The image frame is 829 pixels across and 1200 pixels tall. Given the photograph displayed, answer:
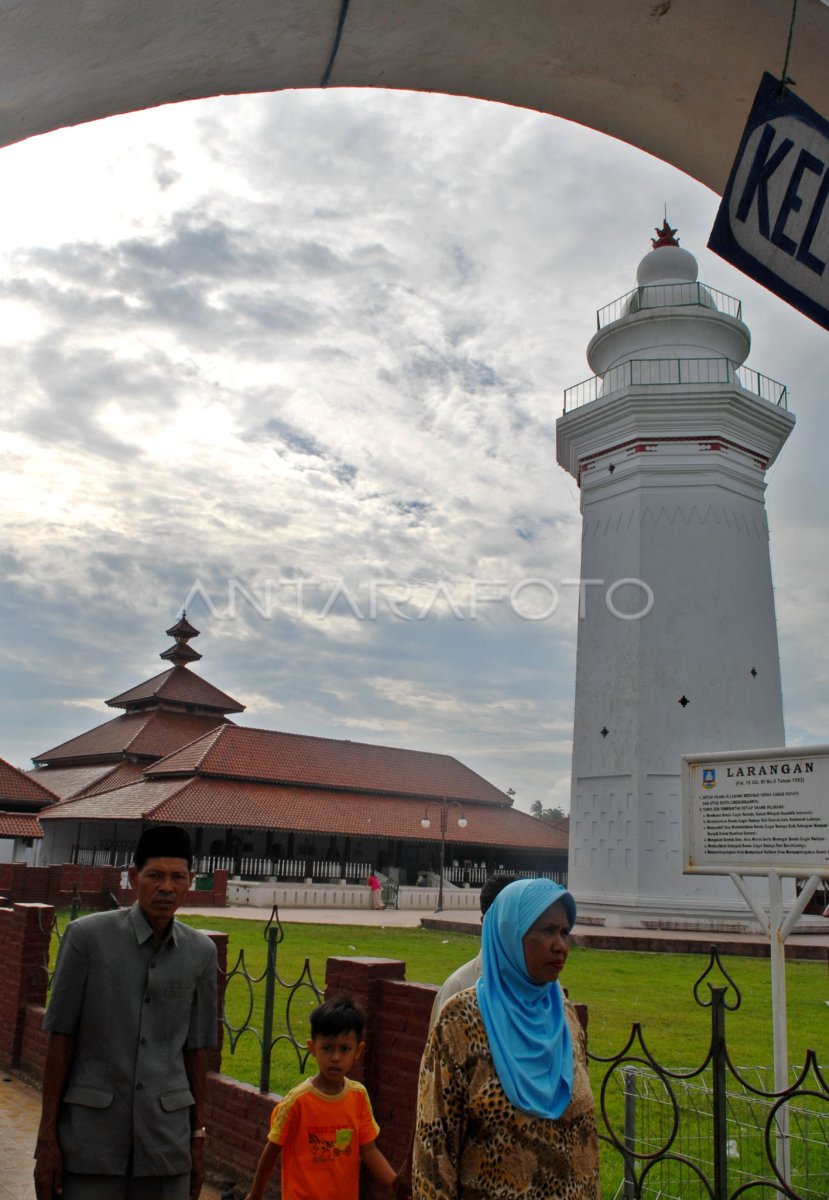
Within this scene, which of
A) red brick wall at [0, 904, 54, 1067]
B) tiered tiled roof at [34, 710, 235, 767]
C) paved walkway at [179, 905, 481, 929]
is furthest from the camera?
tiered tiled roof at [34, 710, 235, 767]

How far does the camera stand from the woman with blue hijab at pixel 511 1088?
227cm

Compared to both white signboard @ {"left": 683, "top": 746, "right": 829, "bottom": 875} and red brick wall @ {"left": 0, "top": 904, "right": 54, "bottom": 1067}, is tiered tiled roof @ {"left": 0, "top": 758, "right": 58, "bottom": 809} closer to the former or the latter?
red brick wall @ {"left": 0, "top": 904, "right": 54, "bottom": 1067}

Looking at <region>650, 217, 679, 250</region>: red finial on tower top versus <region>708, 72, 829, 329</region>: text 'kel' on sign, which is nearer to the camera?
<region>708, 72, 829, 329</region>: text 'kel' on sign

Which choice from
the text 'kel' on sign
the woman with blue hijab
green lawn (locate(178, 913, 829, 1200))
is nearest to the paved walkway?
green lawn (locate(178, 913, 829, 1200))

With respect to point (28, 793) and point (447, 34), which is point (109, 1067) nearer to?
point (447, 34)

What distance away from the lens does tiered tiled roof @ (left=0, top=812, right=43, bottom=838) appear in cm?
3033

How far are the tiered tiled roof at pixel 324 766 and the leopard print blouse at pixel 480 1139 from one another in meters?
28.1

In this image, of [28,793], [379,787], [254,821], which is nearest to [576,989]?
[254,821]

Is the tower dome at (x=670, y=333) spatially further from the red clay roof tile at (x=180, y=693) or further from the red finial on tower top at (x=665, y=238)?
the red clay roof tile at (x=180, y=693)

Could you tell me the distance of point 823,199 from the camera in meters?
2.86

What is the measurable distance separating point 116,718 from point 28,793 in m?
6.09

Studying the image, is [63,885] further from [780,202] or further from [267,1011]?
[780,202]

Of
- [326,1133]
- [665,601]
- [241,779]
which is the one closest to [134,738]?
[241,779]

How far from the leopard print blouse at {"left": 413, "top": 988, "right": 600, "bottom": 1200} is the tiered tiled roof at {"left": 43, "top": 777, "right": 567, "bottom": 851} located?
2482 cm
